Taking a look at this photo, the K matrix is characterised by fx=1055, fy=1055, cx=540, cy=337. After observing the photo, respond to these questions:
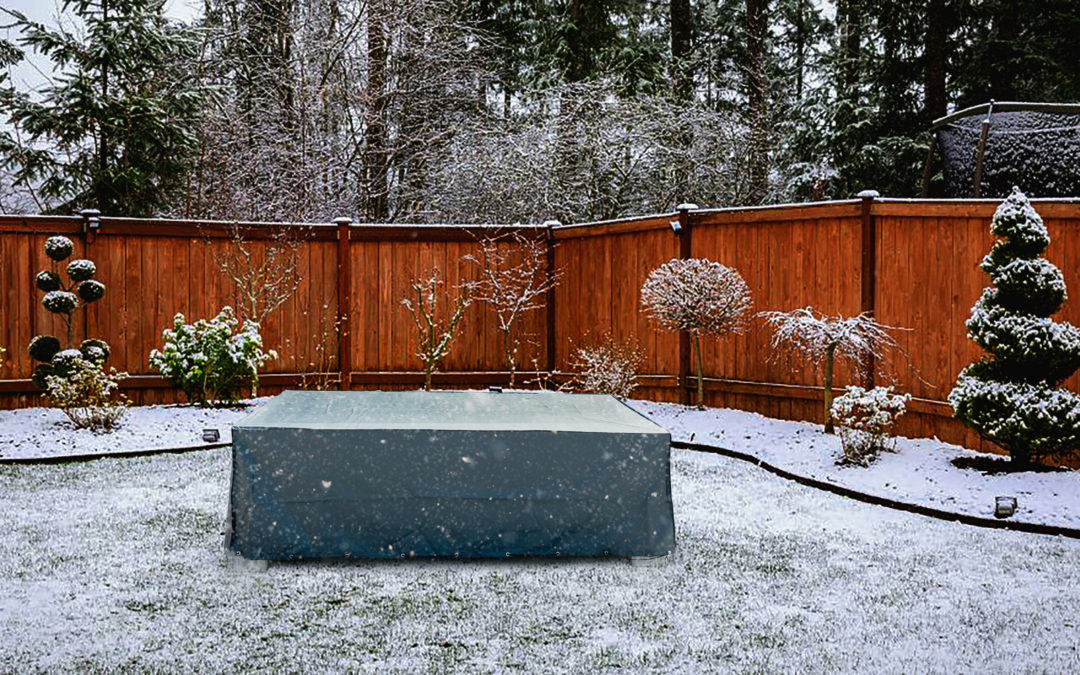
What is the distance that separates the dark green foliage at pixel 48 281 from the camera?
32.4 ft

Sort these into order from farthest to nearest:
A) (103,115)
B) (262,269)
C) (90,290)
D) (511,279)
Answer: (103,115) < (511,279) < (262,269) < (90,290)

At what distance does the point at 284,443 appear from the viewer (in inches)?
194

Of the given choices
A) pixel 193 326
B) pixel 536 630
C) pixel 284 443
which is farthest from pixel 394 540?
pixel 193 326

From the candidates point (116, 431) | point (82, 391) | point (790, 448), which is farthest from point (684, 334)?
point (82, 391)

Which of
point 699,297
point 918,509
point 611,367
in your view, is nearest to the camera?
point 918,509

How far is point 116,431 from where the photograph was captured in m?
9.20

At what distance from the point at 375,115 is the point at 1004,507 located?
12.4 metres

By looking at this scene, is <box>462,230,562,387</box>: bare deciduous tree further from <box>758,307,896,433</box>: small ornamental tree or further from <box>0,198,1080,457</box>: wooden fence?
<box>758,307,896,433</box>: small ornamental tree

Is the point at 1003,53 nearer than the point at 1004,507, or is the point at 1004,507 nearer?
the point at 1004,507

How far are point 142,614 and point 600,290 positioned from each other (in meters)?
7.67

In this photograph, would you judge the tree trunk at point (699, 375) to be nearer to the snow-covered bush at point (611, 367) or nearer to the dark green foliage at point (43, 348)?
the snow-covered bush at point (611, 367)

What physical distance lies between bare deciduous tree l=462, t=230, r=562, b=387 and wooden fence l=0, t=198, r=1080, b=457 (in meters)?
0.14

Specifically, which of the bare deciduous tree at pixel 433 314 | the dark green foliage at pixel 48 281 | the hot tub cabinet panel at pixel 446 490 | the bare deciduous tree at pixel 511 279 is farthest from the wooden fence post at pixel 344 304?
the hot tub cabinet panel at pixel 446 490

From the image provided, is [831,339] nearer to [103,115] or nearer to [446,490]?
[446,490]
